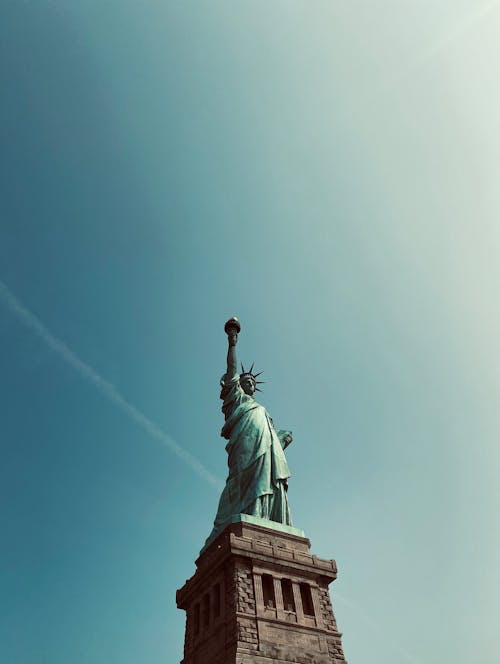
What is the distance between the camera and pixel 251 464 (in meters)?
29.2

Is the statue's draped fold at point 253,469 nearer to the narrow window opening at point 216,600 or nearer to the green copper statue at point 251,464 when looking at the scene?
the green copper statue at point 251,464

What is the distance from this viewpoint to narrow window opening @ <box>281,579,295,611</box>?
2305 cm

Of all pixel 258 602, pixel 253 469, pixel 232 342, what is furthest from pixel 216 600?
pixel 232 342

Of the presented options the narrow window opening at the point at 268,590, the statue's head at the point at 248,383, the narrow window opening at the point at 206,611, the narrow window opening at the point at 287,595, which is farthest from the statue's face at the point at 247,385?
the narrow window opening at the point at 206,611

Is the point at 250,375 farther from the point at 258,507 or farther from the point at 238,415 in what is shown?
the point at 258,507

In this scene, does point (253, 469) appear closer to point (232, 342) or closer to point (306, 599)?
point (306, 599)

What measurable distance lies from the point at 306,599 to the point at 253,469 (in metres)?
7.36

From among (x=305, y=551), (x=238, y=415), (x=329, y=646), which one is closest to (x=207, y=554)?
(x=305, y=551)

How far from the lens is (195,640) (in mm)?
23516

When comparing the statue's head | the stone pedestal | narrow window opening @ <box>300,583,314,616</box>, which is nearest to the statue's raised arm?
the statue's head

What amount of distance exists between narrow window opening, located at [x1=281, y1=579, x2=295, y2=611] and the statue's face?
14.0 meters

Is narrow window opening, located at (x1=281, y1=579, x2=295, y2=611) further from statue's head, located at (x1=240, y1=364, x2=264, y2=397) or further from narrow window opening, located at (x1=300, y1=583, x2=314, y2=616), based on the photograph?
statue's head, located at (x1=240, y1=364, x2=264, y2=397)

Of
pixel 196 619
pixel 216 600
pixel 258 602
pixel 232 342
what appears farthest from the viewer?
pixel 232 342

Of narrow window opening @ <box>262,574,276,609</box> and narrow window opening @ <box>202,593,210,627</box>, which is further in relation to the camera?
narrow window opening @ <box>202,593,210,627</box>
